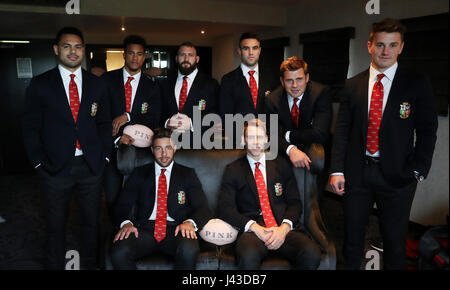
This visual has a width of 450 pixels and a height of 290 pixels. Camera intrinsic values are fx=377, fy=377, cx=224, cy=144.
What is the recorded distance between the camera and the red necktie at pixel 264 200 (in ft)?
7.43

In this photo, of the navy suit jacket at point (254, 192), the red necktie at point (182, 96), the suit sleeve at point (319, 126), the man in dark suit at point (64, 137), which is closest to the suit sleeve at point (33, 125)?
the man in dark suit at point (64, 137)

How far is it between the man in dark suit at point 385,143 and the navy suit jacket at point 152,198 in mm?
843

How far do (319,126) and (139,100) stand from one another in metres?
1.32

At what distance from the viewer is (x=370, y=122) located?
6.91ft

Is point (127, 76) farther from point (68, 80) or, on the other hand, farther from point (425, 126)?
point (425, 126)

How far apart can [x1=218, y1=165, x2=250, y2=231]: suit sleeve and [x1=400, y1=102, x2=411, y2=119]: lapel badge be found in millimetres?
1016

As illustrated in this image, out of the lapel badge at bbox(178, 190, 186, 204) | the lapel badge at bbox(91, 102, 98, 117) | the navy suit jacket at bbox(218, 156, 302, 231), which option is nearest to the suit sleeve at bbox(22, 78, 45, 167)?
the lapel badge at bbox(91, 102, 98, 117)

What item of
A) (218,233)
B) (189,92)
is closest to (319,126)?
(218,233)

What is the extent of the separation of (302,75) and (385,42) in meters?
0.57

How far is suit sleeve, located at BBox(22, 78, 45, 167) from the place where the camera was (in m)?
2.27

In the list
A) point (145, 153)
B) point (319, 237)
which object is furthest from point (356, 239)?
point (145, 153)

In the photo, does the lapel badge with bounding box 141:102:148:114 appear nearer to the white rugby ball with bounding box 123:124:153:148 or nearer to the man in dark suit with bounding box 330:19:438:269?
the white rugby ball with bounding box 123:124:153:148

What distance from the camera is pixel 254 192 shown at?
231 cm
